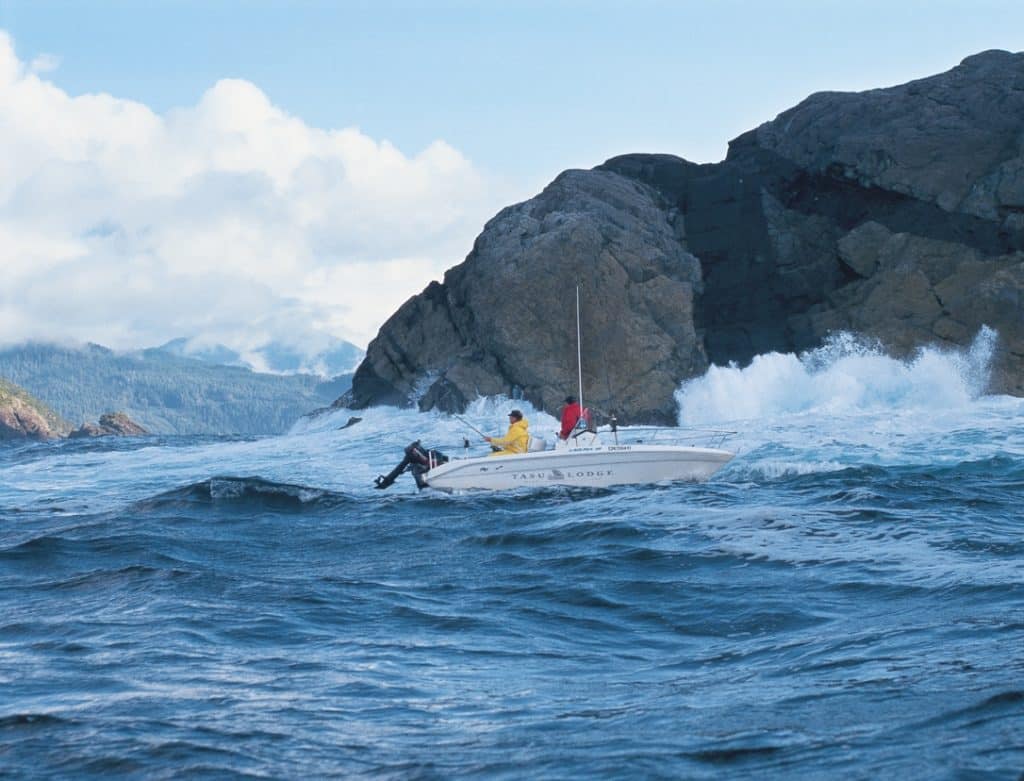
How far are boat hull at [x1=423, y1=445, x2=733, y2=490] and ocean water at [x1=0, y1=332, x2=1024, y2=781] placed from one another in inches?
12.8

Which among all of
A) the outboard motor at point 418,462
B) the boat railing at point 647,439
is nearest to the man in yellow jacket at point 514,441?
the outboard motor at point 418,462

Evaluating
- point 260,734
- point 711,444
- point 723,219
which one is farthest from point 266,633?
point 723,219

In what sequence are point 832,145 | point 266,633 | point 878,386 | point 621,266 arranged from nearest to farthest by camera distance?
point 266,633
point 878,386
point 621,266
point 832,145

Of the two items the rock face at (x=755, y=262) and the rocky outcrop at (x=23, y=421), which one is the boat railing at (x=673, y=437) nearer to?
the rock face at (x=755, y=262)

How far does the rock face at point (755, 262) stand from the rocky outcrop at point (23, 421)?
49.1m

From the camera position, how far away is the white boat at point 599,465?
65.5 ft

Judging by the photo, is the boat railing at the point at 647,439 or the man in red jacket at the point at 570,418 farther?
the boat railing at the point at 647,439

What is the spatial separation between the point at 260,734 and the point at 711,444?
66.5 feet

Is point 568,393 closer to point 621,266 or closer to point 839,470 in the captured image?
point 621,266

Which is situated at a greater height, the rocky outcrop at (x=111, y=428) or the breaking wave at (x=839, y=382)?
the rocky outcrop at (x=111, y=428)

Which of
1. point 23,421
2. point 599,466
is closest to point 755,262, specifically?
point 599,466

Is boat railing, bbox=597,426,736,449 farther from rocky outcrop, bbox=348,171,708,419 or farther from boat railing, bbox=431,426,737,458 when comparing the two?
rocky outcrop, bbox=348,171,708,419

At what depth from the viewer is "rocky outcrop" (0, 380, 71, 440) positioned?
80.2m

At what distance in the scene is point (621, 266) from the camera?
33719 mm
